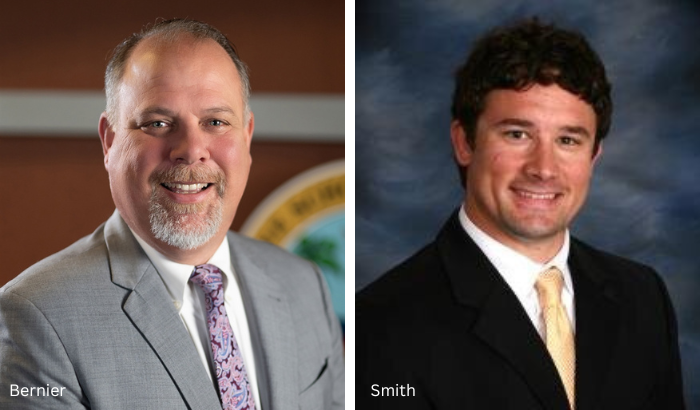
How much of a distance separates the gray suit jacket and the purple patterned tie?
0.04 metres

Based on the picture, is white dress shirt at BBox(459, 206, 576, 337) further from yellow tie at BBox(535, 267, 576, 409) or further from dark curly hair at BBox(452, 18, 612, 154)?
dark curly hair at BBox(452, 18, 612, 154)

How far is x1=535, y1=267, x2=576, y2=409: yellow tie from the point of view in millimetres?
1954

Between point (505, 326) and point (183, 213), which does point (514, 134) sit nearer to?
point (505, 326)

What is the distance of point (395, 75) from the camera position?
2049 millimetres

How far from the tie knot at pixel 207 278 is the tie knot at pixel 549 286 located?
2.26ft

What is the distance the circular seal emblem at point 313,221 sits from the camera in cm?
227

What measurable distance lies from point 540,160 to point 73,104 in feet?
3.40

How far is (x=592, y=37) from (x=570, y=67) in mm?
110

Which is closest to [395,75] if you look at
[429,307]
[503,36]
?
[503,36]

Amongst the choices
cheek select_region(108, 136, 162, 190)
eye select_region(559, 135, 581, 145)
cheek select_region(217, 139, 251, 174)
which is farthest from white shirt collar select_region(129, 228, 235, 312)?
eye select_region(559, 135, 581, 145)

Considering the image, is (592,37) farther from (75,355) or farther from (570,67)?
(75,355)

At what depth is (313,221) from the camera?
8.10ft

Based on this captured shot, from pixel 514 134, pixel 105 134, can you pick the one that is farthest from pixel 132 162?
pixel 514 134

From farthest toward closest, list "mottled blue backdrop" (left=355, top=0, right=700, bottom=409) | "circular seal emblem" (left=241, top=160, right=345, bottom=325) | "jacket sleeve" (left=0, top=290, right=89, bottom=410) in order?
"circular seal emblem" (left=241, top=160, right=345, bottom=325)
"mottled blue backdrop" (left=355, top=0, right=700, bottom=409)
"jacket sleeve" (left=0, top=290, right=89, bottom=410)
